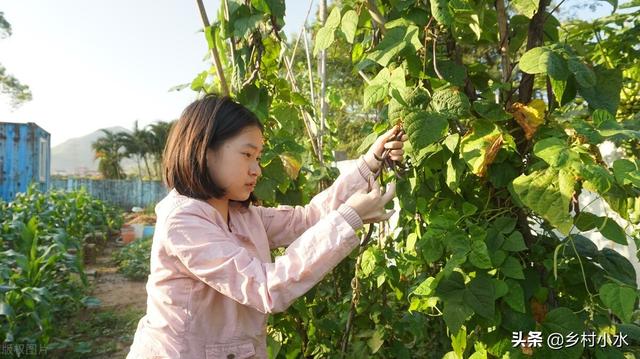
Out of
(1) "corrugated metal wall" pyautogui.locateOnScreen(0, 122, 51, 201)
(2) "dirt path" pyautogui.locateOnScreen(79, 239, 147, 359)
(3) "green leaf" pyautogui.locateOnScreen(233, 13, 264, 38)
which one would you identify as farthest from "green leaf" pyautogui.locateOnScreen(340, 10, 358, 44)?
(1) "corrugated metal wall" pyautogui.locateOnScreen(0, 122, 51, 201)

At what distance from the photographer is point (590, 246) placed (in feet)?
4.42

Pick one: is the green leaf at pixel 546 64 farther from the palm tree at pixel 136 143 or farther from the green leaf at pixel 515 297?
the palm tree at pixel 136 143

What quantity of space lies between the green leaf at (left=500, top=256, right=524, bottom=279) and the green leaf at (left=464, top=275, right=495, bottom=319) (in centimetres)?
5

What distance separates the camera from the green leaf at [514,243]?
4.00 feet

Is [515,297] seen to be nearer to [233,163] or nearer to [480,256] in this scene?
[480,256]

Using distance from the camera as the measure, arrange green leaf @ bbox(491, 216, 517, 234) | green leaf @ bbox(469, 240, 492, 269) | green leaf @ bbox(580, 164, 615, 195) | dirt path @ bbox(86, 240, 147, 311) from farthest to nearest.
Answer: dirt path @ bbox(86, 240, 147, 311), green leaf @ bbox(491, 216, 517, 234), green leaf @ bbox(469, 240, 492, 269), green leaf @ bbox(580, 164, 615, 195)

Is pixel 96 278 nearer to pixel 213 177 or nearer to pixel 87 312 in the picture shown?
pixel 87 312

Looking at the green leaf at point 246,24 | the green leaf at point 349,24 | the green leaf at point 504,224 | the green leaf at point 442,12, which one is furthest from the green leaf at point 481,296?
the green leaf at point 246,24

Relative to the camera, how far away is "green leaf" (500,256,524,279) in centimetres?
121

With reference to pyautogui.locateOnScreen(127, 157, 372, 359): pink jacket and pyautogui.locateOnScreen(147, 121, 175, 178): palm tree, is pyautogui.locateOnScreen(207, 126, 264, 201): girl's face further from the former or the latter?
pyautogui.locateOnScreen(147, 121, 175, 178): palm tree

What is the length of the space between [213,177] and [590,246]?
39.2 inches

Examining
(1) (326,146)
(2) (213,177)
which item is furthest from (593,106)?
(1) (326,146)

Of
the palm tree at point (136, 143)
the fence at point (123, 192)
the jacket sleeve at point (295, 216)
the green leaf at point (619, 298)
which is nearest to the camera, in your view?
the green leaf at point (619, 298)

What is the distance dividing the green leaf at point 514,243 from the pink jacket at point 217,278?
0.36 meters
